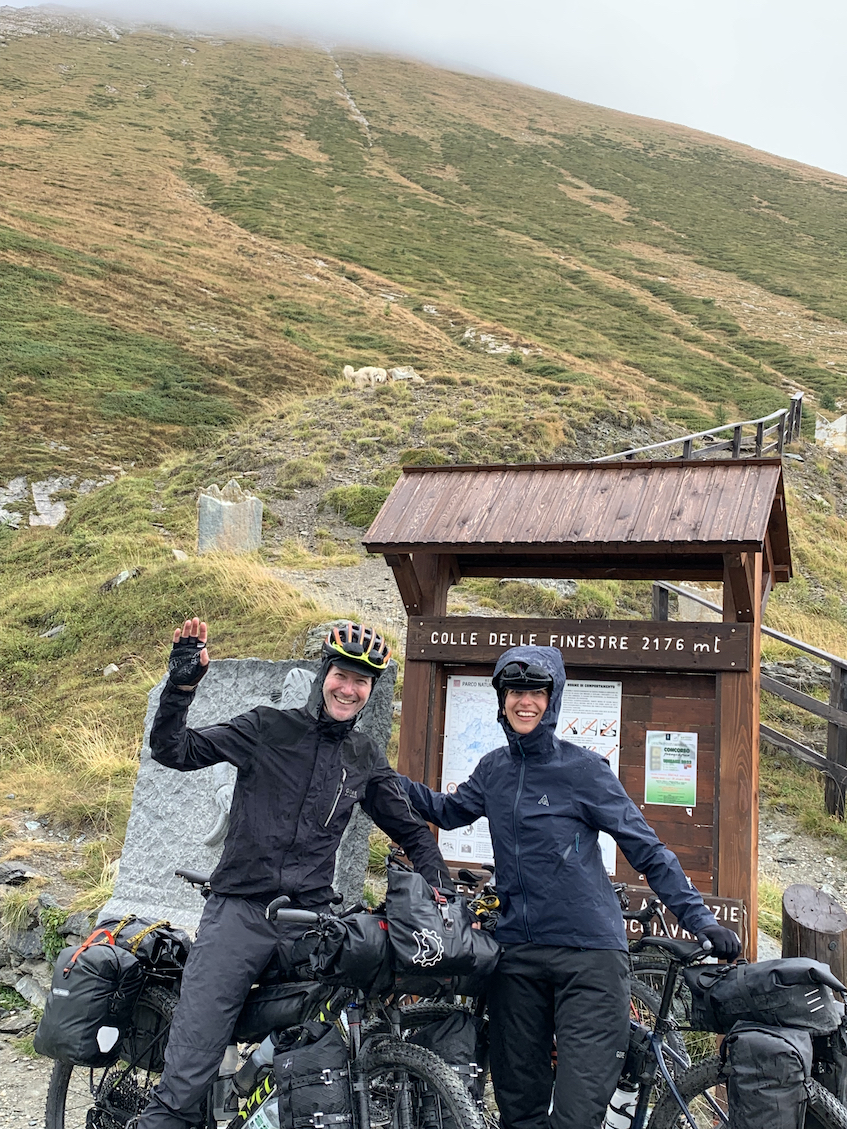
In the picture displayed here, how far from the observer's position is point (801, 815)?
8.38 metres

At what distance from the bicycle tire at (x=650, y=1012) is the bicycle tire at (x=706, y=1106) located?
0.24ft

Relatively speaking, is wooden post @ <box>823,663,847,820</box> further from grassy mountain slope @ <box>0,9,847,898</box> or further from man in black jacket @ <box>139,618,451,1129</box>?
man in black jacket @ <box>139,618,451,1129</box>

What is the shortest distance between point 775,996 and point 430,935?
1.04 meters

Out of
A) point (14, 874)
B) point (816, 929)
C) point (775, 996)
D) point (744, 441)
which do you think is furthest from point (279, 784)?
point (744, 441)

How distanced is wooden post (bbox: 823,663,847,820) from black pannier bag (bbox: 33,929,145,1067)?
21.6 ft

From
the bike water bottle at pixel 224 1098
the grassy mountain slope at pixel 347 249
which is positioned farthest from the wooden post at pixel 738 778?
the grassy mountain slope at pixel 347 249

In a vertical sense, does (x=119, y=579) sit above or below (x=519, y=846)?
above

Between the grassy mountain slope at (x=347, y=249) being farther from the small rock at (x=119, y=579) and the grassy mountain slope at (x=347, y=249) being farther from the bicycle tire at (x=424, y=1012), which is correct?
the bicycle tire at (x=424, y=1012)

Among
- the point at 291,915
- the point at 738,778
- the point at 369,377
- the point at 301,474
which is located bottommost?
the point at 291,915

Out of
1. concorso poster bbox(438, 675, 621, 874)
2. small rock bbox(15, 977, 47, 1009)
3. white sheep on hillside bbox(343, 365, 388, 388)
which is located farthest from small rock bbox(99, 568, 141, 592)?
white sheep on hillside bbox(343, 365, 388, 388)

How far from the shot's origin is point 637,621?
4.45 m

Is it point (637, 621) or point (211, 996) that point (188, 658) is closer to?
point (211, 996)

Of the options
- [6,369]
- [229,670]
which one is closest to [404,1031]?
[229,670]

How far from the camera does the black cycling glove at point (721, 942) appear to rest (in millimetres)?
3010
